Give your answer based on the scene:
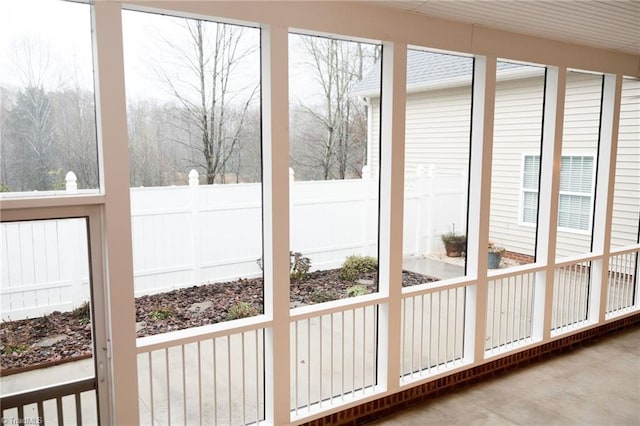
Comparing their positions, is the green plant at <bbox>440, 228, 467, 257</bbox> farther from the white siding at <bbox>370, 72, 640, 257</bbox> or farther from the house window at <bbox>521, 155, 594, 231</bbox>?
the house window at <bbox>521, 155, 594, 231</bbox>

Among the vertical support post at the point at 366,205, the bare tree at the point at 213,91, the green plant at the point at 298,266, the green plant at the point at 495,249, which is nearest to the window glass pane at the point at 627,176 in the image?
the green plant at the point at 495,249

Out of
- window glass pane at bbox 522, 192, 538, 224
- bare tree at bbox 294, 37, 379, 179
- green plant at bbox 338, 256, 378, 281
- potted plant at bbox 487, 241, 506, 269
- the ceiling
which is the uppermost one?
the ceiling

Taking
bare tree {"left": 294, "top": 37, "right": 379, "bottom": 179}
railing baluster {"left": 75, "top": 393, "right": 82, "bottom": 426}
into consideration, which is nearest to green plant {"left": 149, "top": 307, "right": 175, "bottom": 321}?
railing baluster {"left": 75, "top": 393, "right": 82, "bottom": 426}

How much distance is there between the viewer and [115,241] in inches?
102

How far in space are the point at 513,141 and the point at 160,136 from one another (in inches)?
217

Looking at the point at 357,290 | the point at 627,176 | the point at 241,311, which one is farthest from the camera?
the point at 627,176

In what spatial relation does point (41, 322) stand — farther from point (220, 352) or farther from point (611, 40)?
point (611, 40)

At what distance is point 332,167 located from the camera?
366cm

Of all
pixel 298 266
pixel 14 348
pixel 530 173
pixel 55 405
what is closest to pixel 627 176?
pixel 530 173

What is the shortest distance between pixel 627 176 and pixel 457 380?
14.6 feet

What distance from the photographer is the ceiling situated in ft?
10.7

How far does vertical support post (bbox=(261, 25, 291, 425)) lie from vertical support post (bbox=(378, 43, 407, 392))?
821 millimetres

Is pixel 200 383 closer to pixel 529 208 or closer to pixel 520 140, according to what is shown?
pixel 529 208

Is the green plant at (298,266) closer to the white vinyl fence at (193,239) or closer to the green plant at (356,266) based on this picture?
the white vinyl fence at (193,239)
